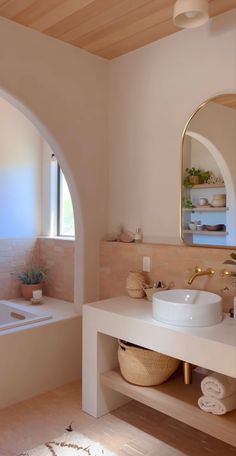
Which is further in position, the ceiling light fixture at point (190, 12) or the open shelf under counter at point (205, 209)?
the open shelf under counter at point (205, 209)

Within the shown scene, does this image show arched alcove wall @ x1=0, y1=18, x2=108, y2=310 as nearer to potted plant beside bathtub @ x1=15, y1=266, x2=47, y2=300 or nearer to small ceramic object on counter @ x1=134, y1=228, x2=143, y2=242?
Result: small ceramic object on counter @ x1=134, y1=228, x2=143, y2=242

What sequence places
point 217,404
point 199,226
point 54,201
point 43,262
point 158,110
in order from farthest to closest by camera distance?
point 54,201
point 43,262
point 158,110
point 199,226
point 217,404

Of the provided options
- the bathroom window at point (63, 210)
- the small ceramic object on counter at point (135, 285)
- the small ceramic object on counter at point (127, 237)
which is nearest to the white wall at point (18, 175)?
the bathroom window at point (63, 210)

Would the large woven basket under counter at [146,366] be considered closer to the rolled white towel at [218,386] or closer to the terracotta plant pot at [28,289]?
the rolled white towel at [218,386]

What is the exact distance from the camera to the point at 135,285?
2586mm

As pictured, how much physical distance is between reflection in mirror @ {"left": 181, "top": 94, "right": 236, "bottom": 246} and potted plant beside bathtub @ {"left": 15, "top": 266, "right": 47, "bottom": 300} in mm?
1649

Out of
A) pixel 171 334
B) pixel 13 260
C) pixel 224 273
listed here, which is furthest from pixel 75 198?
pixel 171 334

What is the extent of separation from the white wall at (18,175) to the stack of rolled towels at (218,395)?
2.41 meters

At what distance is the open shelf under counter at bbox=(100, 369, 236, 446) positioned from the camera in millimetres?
1775

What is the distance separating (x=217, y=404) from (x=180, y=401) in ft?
0.75

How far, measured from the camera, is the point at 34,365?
8.57ft

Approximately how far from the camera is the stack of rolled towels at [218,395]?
1.83 meters

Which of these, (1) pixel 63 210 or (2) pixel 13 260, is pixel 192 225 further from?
(2) pixel 13 260

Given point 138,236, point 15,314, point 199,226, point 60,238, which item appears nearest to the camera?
point 199,226
